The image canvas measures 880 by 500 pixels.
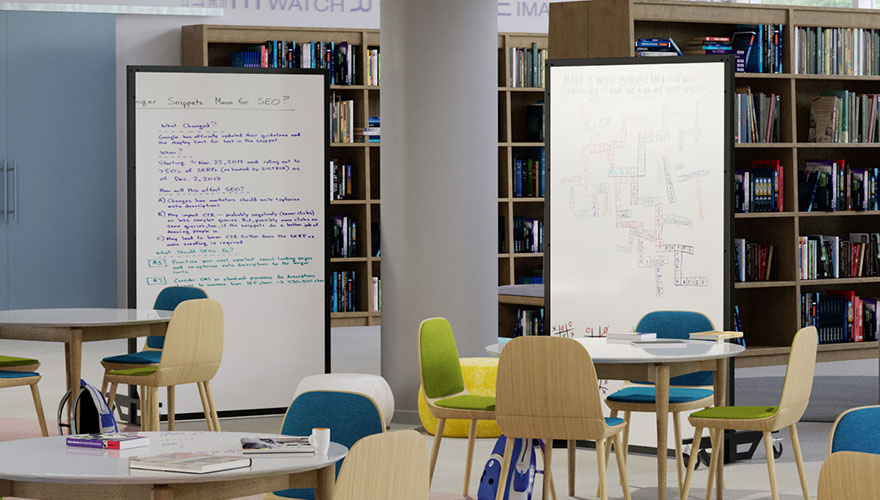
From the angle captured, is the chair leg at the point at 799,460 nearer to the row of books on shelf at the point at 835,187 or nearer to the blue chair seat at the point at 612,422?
the blue chair seat at the point at 612,422

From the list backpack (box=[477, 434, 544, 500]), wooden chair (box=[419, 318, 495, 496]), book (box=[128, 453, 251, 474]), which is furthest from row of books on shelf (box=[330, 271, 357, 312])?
book (box=[128, 453, 251, 474])

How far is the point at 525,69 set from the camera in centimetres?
1026

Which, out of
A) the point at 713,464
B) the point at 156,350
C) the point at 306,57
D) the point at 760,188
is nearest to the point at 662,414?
the point at 713,464

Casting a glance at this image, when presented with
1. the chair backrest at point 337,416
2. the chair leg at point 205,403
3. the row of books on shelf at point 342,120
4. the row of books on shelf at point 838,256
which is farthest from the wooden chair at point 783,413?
the row of books on shelf at point 342,120

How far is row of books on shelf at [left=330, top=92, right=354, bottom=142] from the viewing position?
33.9ft

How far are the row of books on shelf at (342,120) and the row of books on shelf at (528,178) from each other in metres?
1.40

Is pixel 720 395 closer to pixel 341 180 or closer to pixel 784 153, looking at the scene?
pixel 784 153

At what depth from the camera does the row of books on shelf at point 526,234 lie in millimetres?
10273

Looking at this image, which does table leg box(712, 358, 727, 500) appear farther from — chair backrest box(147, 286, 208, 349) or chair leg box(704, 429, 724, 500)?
chair backrest box(147, 286, 208, 349)

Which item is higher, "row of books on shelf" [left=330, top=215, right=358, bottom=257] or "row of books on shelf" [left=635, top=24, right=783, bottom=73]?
"row of books on shelf" [left=635, top=24, right=783, bottom=73]

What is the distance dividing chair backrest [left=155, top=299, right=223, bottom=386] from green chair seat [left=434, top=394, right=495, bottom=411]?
1.22 m

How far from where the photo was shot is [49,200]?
1036 cm

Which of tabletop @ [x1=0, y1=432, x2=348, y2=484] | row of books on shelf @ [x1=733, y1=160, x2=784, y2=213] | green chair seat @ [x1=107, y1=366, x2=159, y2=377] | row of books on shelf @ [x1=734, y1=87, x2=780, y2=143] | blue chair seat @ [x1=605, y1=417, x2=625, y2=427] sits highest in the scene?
row of books on shelf @ [x1=734, y1=87, x2=780, y2=143]

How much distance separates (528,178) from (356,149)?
1.49 meters
